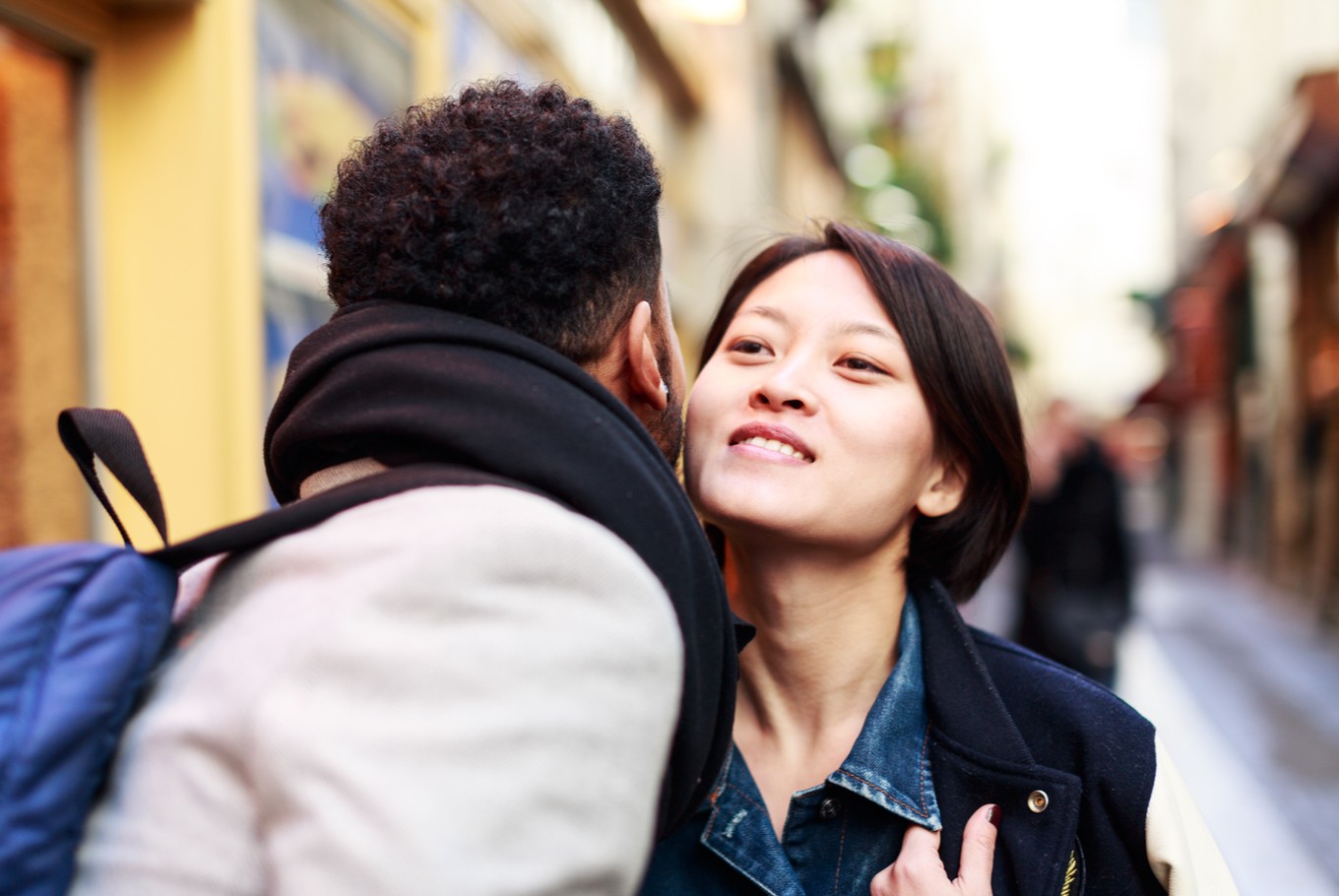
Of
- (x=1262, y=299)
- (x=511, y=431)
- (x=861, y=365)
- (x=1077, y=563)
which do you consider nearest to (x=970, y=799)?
(x=861, y=365)

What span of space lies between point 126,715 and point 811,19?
16718 mm

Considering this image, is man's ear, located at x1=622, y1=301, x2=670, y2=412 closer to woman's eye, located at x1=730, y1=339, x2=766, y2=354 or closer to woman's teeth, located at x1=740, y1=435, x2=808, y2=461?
woman's teeth, located at x1=740, y1=435, x2=808, y2=461

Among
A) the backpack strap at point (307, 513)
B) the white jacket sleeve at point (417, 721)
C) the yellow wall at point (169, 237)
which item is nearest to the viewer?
the white jacket sleeve at point (417, 721)

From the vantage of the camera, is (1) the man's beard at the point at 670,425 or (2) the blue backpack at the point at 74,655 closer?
(2) the blue backpack at the point at 74,655

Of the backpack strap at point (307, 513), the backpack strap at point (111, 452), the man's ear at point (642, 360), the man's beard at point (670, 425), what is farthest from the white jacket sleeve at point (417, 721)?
the man's beard at point (670, 425)

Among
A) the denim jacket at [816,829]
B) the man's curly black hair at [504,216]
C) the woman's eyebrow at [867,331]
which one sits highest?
the man's curly black hair at [504,216]

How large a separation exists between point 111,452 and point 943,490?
4.48 ft

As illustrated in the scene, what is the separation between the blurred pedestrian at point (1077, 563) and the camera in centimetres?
560

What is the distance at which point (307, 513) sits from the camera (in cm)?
105

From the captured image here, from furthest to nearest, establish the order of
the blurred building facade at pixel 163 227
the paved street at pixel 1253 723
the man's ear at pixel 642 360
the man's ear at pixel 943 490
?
1. the paved street at pixel 1253 723
2. the blurred building facade at pixel 163 227
3. the man's ear at pixel 943 490
4. the man's ear at pixel 642 360

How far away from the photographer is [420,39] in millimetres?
5141

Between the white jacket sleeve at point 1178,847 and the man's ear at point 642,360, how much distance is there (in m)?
0.90

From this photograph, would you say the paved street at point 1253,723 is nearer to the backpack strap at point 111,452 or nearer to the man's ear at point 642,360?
the man's ear at point 642,360

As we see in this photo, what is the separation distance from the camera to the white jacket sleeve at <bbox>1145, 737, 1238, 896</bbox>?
157cm
